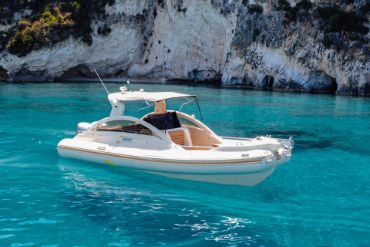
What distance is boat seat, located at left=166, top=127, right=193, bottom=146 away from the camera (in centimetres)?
1430

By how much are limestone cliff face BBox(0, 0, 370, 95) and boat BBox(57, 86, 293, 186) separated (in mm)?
35286

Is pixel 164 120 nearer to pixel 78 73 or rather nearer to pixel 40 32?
pixel 40 32

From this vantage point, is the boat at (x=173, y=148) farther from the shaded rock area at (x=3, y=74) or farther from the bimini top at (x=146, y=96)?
the shaded rock area at (x=3, y=74)

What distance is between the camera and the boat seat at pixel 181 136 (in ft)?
46.9

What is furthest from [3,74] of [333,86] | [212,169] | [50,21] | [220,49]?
[212,169]

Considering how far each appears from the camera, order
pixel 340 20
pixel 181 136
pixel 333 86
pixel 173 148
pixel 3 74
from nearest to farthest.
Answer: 1. pixel 173 148
2. pixel 181 136
3. pixel 340 20
4. pixel 333 86
5. pixel 3 74

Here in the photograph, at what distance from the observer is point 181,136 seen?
567 inches

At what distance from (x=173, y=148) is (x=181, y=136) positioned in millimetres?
1120

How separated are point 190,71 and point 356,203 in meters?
51.5

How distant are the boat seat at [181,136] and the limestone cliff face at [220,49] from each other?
35.3m

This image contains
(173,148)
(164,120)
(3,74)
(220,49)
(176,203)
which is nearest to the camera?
(176,203)

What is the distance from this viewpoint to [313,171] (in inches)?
578

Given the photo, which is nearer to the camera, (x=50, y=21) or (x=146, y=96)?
(x=146, y=96)

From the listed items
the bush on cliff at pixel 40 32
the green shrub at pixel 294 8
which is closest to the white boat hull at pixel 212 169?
the green shrub at pixel 294 8
